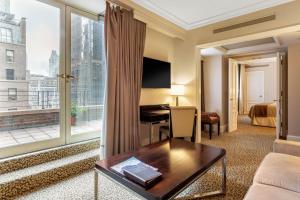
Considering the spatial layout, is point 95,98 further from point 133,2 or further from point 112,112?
point 133,2

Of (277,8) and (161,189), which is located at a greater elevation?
(277,8)

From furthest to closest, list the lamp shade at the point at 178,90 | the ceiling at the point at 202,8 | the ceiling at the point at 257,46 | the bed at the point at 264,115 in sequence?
the bed at the point at 264,115 → the ceiling at the point at 257,46 → the lamp shade at the point at 178,90 → the ceiling at the point at 202,8

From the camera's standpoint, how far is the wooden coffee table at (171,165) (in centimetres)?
123

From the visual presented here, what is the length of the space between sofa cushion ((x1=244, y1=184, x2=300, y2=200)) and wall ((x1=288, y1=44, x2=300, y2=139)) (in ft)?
12.8

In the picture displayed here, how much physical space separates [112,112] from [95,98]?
28.5 inches

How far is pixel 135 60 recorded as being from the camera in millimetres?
2879

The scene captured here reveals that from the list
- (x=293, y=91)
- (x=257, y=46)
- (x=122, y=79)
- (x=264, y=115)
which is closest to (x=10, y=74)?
(x=122, y=79)

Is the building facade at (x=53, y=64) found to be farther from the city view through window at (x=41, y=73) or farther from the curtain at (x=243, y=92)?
the curtain at (x=243, y=92)

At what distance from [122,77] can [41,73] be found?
113cm

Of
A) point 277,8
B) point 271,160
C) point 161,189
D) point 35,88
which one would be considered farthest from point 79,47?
point 277,8

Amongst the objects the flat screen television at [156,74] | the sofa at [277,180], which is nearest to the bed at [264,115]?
the flat screen television at [156,74]

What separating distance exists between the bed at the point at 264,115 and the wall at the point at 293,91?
140cm

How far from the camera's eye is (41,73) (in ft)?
8.11

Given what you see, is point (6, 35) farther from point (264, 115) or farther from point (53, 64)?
point (264, 115)
